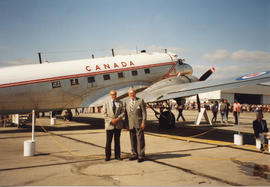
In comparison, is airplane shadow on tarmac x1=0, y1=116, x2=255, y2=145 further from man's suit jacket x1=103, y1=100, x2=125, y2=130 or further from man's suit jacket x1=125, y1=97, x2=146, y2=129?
man's suit jacket x1=103, y1=100, x2=125, y2=130

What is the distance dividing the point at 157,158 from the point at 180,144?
303cm

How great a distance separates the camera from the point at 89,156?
7961 mm

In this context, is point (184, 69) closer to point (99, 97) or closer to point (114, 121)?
point (99, 97)

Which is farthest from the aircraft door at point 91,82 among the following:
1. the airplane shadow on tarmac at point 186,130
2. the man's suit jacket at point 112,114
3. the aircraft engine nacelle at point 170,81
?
the man's suit jacket at point 112,114

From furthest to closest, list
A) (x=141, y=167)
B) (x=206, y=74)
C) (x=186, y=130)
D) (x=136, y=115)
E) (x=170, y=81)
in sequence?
(x=206, y=74) → (x=170, y=81) → (x=186, y=130) → (x=136, y=115) → (x=141, y=167)

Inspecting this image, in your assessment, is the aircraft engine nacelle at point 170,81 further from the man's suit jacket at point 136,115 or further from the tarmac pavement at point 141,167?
the man's suit jacket at point 136,115

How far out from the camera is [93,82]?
15.7 meters

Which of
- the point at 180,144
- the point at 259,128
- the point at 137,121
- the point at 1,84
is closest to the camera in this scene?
the point at 137,121

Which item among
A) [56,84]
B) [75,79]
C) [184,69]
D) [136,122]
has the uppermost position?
[184,69]

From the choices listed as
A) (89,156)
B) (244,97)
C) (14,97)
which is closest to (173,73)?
(14,97)

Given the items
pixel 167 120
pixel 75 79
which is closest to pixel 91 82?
pixel 75 79

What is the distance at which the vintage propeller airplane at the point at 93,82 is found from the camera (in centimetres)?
1310

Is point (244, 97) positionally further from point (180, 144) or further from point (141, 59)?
point (180, 144)

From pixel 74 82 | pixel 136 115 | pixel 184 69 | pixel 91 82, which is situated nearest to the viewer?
pixel 136 115
